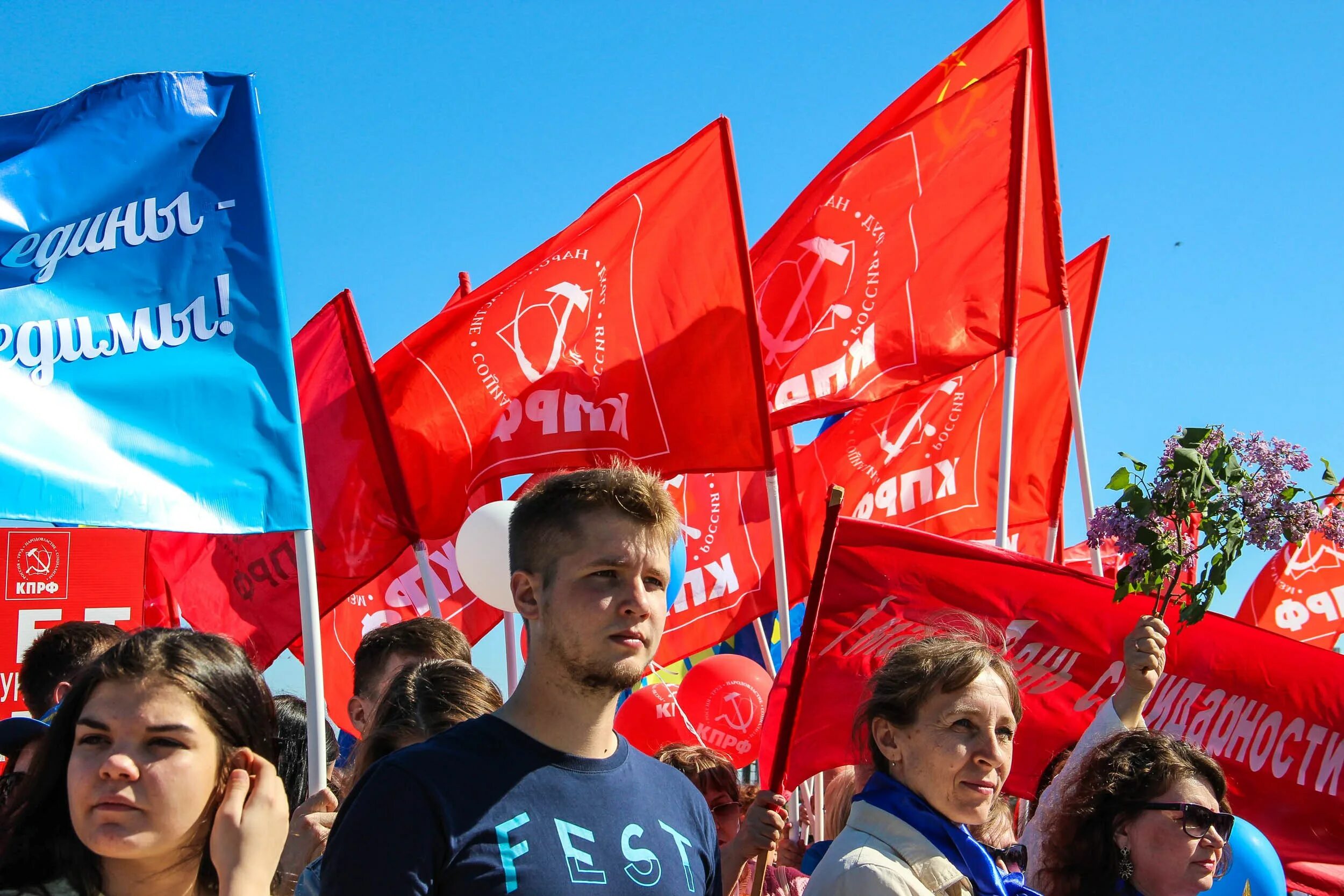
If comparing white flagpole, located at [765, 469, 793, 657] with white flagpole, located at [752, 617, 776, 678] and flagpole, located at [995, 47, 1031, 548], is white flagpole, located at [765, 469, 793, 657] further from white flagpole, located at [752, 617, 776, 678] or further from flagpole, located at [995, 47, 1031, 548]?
flagpole, located at [995, 47, 1031, 548]

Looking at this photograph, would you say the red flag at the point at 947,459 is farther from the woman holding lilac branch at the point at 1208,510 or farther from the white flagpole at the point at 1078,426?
the woman holding lilac branch at the point at 1208,510

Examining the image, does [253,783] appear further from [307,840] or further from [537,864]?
[307,840]

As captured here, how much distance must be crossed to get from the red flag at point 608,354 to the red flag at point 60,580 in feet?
6.74

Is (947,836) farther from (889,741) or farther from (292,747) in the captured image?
(292,747)

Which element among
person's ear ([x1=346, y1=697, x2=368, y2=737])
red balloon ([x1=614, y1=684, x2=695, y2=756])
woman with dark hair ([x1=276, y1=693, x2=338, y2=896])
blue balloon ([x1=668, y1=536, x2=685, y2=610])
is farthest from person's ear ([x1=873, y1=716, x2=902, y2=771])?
red balloon ([x1=614, y1=684, x2=695, y2=756])

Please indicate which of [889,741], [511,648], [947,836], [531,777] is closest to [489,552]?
[511,648]

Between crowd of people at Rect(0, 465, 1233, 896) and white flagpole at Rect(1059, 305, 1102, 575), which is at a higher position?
white flagpole at Rect(1059, 305, 1102, 575)

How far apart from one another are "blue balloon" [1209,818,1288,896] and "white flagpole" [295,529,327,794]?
2934mm

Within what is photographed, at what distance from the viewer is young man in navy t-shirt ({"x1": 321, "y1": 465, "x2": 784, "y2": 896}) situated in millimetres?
2418

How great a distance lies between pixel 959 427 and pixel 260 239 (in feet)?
18.9

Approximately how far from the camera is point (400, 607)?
10875 millimetres

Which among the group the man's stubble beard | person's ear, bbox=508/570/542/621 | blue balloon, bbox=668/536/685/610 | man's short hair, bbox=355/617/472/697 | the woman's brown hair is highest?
blue balloon, bbox=668/536/685/610

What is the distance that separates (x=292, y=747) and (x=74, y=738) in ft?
5.13

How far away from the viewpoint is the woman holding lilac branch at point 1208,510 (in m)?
4.98
